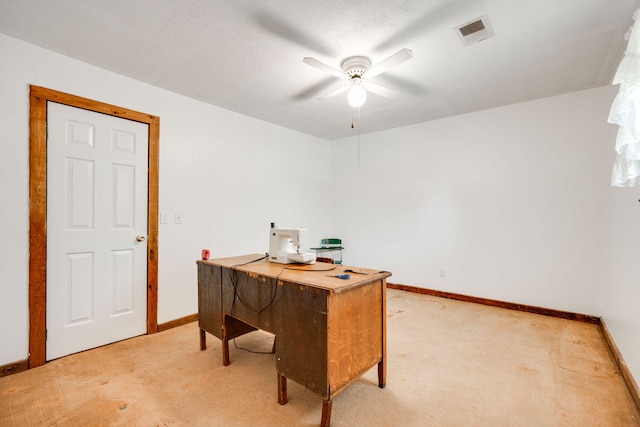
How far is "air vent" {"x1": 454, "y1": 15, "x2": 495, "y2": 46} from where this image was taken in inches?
76.4

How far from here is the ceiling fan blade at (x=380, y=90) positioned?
267 cm

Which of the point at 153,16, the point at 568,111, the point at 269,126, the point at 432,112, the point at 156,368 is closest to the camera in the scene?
the point at 153,16

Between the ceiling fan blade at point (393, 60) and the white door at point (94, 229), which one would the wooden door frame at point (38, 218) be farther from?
the ceiling fan blade at point (393, 60)

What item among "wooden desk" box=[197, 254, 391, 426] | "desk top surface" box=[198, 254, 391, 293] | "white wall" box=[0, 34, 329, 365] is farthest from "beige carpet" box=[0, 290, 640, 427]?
"desk top surface" box=[198, 254, 391, 293]

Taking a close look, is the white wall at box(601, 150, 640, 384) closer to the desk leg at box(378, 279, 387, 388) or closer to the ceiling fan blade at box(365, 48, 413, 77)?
the desk leg at box(378, 279, 387, 388)

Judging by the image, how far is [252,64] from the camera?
8.23 feet

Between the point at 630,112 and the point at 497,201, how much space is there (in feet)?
7.45

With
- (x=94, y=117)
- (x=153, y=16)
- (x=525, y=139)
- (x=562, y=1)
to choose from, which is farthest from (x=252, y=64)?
(x=525, y=139)

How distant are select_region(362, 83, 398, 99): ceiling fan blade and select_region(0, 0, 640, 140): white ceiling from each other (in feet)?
0.20

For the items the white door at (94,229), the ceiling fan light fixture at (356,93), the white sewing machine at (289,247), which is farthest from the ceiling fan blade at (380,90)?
the white door at (94,229)

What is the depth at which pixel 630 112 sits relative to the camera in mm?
1467

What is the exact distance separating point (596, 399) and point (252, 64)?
351cm

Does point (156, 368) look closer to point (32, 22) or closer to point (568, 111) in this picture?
point (32, 22)

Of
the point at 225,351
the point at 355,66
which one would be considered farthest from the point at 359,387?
the point at 355,66
